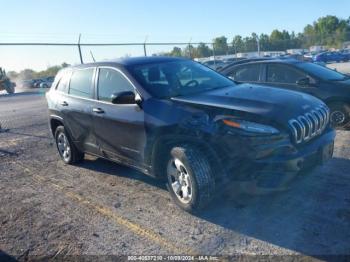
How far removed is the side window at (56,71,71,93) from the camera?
6121 mm

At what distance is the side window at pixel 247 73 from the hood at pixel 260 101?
11.4ft

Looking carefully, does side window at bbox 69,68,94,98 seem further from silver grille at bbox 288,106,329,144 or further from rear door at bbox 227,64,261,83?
rear door at bbox 227,64,261,83

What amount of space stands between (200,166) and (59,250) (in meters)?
1.61

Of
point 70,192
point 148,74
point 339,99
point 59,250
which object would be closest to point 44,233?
point 59,250

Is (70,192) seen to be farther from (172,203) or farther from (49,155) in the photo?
(49,155)

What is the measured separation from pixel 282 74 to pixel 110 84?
418cm

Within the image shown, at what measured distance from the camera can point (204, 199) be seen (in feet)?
12.7

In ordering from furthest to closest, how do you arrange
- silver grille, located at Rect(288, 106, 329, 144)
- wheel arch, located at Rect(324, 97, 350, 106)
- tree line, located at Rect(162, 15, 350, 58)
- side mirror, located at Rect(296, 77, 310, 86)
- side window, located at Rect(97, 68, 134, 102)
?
tree line, located at Rect(162, 15, 350, 58) < side mirror, located at Rect(296, 77, 310, 86) < wheel arch, located at Rect(324, 97, 350, 106) < side window, located at Rect(97, 68, 134, 102) < silver grille, located at Rect(288, 106, 329, 144)

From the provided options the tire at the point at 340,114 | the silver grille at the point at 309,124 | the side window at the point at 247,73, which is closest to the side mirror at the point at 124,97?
the silver grille at the point at 309,124

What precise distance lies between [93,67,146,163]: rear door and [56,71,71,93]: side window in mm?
1109

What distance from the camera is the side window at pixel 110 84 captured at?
15.6 feet

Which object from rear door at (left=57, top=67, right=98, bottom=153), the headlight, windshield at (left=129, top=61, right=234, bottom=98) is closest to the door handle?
rear door at (left=57, top=67, right=98, bottom=153)

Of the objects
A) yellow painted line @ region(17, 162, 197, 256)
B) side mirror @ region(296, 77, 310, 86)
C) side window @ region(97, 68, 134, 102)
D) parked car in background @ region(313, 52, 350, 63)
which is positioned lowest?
parked car in background @ region(313, 52, 350, 63)

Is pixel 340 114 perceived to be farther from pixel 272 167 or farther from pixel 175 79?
pixel 272 167
